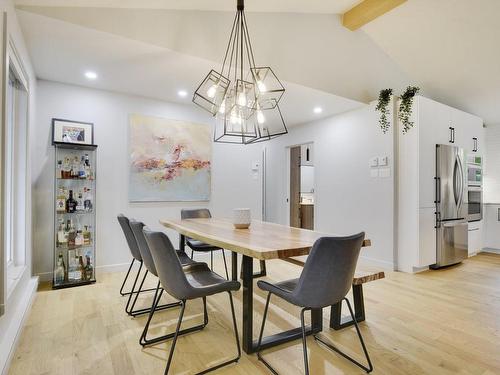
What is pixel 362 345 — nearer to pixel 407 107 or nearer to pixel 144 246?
pixel 144 246

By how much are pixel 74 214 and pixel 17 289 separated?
1168mm

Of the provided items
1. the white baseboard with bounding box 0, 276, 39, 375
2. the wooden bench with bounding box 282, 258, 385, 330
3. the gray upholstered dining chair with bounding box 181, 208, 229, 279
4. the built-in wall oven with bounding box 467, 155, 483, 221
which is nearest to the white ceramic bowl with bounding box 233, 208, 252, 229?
the wooden bench with bounding box 282, 258, 385, 330

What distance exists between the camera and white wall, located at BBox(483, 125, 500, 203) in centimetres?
523

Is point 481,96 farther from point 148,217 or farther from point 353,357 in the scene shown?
point 148,217

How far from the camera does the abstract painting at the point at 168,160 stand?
383 cm

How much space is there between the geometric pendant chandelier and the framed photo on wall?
1.43m

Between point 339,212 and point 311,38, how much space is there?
2.54 metres

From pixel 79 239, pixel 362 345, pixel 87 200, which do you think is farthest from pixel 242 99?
pixel 79 239

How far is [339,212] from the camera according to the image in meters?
4.49

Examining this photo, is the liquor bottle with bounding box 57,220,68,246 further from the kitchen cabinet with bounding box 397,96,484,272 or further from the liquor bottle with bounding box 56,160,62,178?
the kitchen cabinet with bounding box 397,96,484,272

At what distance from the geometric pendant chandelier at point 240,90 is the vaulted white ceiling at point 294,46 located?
5.5 inches

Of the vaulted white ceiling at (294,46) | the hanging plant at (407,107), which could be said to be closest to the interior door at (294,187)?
the vaulted white ceiling at (294,46)

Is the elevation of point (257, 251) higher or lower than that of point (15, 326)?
higher

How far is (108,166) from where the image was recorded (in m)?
3.66
